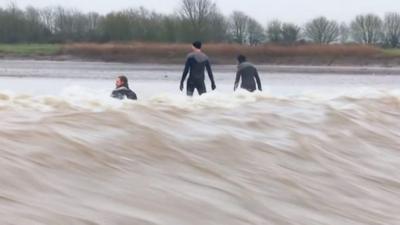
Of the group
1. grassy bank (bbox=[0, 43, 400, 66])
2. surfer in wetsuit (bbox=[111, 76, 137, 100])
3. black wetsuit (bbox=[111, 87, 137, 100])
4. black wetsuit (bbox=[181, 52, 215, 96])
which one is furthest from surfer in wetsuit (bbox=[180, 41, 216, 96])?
grassy bank (bbox=[0, 43, 400, 66])

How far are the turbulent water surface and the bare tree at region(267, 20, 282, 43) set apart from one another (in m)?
61.4

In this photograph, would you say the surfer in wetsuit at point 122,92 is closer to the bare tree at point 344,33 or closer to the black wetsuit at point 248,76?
the black wetsuit at point 248,76

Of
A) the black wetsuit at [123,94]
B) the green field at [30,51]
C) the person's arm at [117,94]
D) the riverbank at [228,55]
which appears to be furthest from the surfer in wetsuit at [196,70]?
the green field at [30,51]

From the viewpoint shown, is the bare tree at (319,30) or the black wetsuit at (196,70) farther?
the bare tree at (319,30)

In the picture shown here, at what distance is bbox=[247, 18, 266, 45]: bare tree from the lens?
2844 inches

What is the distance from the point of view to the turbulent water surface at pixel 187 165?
229 inches

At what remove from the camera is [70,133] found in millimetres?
7145

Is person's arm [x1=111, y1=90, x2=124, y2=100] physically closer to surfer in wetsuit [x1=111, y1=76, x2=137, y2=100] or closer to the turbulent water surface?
surfer in wetsuit [x1=111, y1=76, x2=137, y2=100]

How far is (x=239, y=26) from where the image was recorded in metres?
75.9

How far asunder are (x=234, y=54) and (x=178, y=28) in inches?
607

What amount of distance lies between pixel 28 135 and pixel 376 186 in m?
2.86

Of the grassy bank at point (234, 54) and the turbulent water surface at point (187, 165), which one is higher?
the turbulent water surface at point (187, 165)

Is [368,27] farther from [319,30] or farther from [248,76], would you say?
[248,76]

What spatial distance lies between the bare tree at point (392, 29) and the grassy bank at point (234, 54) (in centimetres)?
2156
